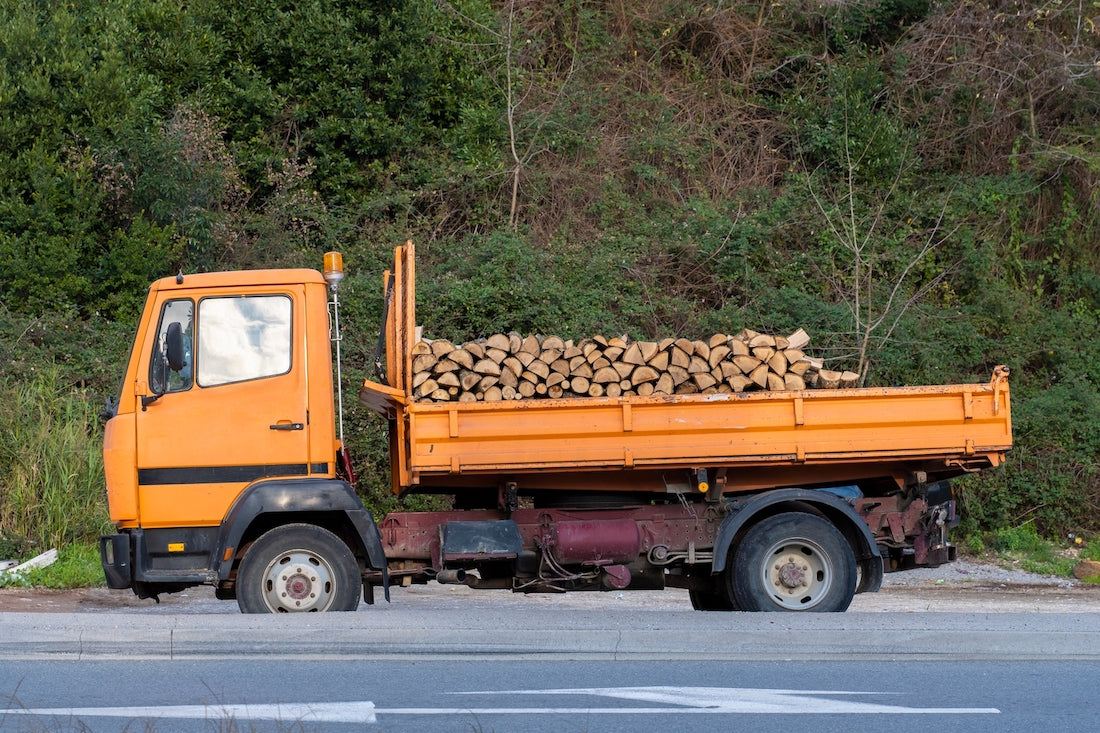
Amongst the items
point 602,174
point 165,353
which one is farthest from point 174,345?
point 602,174

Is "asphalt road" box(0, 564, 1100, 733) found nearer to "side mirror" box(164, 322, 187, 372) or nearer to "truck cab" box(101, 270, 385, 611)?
"truck cab" box(101, 270, 385, 611)

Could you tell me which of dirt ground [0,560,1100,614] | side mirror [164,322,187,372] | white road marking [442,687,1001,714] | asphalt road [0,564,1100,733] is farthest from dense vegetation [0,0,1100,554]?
white road marking [442,687,1001,714]

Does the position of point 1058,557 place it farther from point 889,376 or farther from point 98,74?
point 98,74

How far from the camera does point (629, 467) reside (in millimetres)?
8234

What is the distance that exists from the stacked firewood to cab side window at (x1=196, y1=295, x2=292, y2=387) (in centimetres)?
98

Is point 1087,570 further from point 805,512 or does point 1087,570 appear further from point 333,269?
point 333,269

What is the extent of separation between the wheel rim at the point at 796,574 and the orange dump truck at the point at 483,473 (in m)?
0.01

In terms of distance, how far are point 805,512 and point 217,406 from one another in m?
4.19

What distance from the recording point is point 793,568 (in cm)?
855

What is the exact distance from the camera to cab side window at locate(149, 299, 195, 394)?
8.09 m

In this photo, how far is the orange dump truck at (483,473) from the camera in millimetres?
8078

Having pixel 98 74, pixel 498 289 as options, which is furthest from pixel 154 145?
pixel 498 289

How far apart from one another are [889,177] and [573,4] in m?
6.32

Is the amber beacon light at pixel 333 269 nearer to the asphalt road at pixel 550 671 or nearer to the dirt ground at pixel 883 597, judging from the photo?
the asphalt road at pixel 550 671
